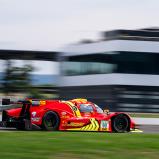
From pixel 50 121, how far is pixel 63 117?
453 millimetres

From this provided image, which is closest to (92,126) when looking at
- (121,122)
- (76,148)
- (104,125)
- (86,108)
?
(104,125)

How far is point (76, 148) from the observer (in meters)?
9.38

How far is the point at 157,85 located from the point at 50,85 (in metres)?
13.2

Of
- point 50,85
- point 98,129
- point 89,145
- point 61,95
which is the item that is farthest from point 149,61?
point 89,145

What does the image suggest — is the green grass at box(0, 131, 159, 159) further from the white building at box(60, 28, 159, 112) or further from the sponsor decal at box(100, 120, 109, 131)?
the white building at box(60, 28, 159, 112)

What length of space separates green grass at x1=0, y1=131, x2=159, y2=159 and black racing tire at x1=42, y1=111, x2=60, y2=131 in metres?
7.57

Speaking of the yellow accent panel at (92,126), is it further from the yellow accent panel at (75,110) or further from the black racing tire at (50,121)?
the black racing tire at (50,121)

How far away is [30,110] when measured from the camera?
60.9 ft

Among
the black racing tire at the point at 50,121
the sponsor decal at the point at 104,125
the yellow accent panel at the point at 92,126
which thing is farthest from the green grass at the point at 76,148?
the sponsor decal at the point at 104,125

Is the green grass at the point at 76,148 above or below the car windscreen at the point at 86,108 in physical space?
below

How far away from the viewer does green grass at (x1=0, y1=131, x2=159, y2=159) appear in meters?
8.84

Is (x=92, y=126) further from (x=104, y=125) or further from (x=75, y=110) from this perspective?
(x=75, y=110)

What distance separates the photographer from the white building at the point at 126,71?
169 ft

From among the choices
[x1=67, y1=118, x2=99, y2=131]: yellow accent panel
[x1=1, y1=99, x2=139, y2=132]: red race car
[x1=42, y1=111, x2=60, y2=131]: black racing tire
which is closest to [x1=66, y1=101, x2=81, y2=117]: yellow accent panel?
[x1=1, y1=99, x2=139, y2=132]: red race car
